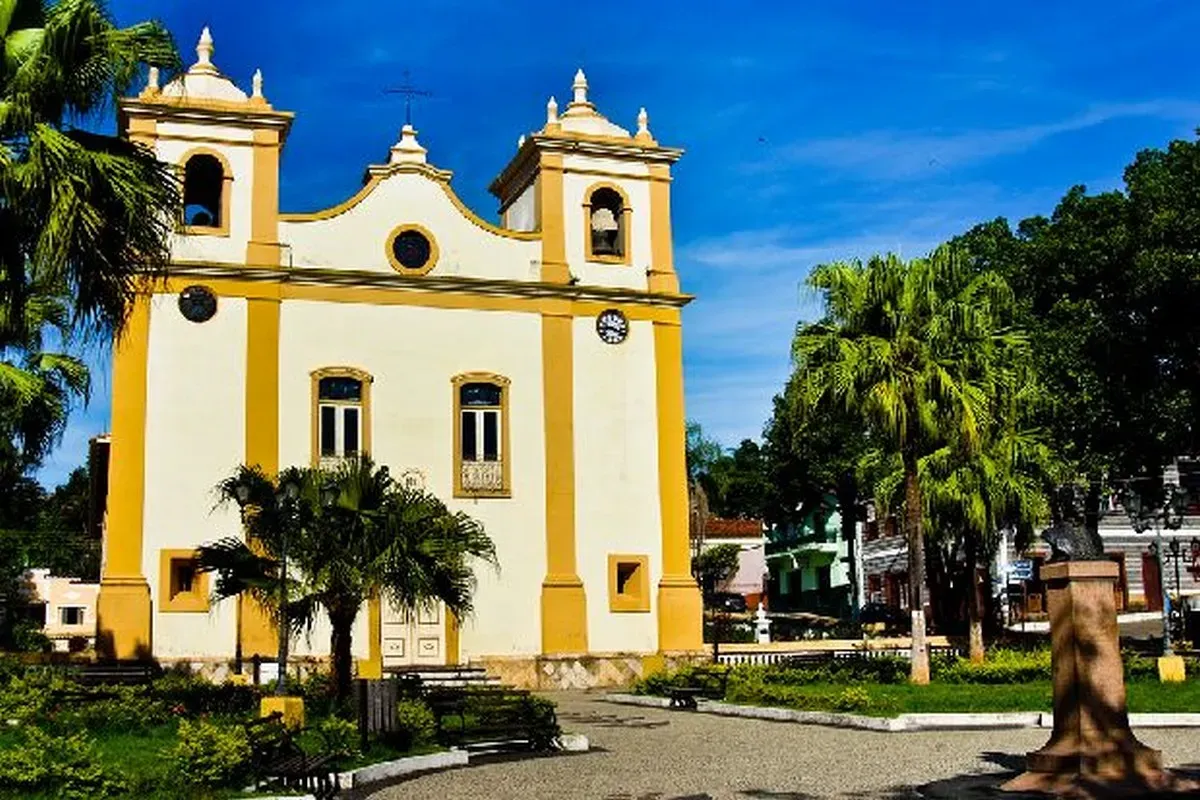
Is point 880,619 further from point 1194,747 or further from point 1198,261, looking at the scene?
point 1194,747

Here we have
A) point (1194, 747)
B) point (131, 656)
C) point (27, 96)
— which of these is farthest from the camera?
point (131, 656)

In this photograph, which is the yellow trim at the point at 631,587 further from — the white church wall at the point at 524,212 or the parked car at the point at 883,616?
the parked car at the point at 883,616

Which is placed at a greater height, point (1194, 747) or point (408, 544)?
point (408, 544)

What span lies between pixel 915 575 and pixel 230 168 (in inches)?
618

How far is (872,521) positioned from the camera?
186 feet

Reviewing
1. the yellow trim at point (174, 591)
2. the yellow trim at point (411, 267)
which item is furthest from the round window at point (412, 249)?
the yellow trim at point (174, 591)

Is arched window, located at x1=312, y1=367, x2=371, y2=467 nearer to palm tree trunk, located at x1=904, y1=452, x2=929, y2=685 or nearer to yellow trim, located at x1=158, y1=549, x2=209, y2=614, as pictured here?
yellow trim, located at x1=158, y1=549, x2=209, y2=614

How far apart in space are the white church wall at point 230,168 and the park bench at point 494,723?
13447 mm

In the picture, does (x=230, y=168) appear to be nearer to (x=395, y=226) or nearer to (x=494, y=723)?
(x=395, y=226)

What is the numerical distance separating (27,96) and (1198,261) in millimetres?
24248

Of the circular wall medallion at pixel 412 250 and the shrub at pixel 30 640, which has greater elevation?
the circular wall medallion at pixel 412 250

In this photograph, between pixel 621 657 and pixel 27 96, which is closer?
pixel 27 96

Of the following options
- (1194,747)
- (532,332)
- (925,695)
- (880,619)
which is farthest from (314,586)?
(880,619)

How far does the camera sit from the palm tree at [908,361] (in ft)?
76.5
